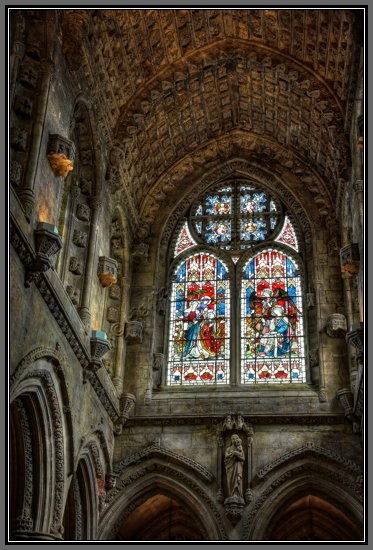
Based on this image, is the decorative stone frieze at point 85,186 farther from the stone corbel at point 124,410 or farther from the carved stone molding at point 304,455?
the carved stone molding at point 304,455

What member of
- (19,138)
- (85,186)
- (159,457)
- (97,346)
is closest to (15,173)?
(19,138)

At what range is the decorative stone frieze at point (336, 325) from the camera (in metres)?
18.3

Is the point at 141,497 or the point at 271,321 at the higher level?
the point at 271,321

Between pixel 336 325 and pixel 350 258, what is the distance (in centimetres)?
192

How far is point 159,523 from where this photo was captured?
20578mm

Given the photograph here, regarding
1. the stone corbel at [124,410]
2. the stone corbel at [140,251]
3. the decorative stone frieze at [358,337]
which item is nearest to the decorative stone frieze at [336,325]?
the decorative stone frieze at [358,337]

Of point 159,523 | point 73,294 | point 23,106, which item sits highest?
point 23,106

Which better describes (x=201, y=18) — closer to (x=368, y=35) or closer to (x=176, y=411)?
(x=368, y=35)

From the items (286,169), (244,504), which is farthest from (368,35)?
(244,504)

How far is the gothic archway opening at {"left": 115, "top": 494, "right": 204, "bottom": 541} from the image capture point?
Answer: 19.6 metres

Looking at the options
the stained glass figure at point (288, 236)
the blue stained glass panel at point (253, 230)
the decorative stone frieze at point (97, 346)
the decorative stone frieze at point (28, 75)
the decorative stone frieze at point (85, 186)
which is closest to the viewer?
the decorative stone frieze at point (28, 75)

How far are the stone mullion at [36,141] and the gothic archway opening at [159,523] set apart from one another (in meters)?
9.13

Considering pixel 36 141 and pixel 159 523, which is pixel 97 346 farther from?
pixel 159 523

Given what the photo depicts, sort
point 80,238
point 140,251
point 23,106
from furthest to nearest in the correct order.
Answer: point 140,251 < point 80,238 < point 23,106
